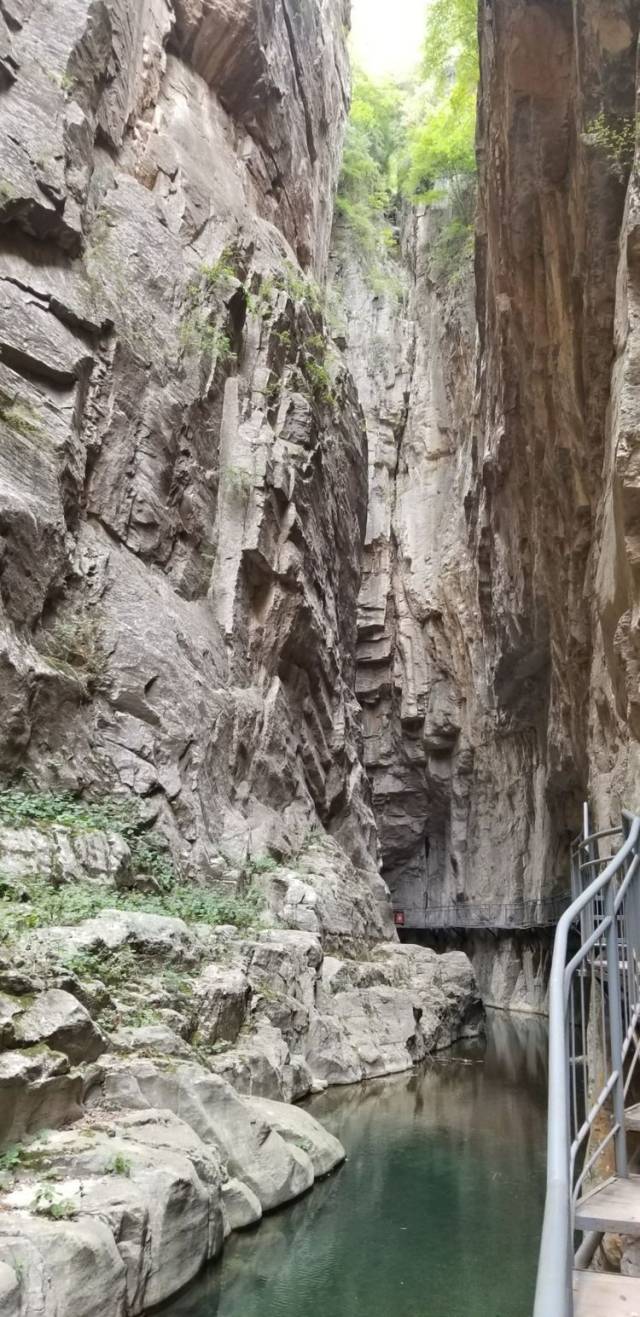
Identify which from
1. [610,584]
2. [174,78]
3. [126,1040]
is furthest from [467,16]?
[126,1040]

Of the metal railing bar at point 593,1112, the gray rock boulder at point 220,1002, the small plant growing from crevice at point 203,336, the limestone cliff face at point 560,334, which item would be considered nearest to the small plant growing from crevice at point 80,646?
the gray rock boulder at point 220,1002

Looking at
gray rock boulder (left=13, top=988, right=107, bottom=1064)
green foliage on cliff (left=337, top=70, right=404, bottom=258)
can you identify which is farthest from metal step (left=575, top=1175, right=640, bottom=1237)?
green foliage on cliff (left=337, top=70, right=404, bottom=258)

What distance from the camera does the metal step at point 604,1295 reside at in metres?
2.08

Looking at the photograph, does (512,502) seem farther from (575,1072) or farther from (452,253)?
(452,253)

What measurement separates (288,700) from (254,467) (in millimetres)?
4805

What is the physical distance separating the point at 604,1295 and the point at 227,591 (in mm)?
14429

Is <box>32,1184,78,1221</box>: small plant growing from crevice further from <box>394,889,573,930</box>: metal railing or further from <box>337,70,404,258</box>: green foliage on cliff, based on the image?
<box>337,70,404,258</box>: green foliage on cliff

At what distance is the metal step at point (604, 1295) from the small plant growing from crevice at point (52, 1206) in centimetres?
309

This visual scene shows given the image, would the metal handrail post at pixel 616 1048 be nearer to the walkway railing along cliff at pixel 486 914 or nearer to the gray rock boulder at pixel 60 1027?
the gray rock boulder at pixel 60 1027

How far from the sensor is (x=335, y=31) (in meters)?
29.3

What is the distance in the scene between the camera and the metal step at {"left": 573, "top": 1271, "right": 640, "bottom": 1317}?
81.7 inches

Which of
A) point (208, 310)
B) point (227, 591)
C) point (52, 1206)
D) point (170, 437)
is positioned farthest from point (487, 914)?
point (52, 1206)

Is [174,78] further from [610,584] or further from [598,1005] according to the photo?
[598,1005]

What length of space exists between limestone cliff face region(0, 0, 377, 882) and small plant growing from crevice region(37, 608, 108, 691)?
0.03 metres
